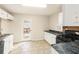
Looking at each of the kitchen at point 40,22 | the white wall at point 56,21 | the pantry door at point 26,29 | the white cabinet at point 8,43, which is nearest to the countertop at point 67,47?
the kitchen at point 40,22

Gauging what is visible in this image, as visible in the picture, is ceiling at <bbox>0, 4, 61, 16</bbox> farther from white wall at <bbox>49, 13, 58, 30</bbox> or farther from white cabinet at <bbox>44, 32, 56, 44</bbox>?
white cabinet at <bbox>44, 32, 56, 44</bbox>

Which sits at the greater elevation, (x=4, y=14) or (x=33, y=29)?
(x=4, y=14)

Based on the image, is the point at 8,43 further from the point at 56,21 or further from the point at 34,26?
the point at 56,21

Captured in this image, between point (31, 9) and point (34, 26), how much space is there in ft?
0.87

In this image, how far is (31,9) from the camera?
144 centimetres

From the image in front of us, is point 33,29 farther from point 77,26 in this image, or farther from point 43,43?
point 77,26

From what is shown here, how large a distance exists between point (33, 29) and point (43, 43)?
0.27 m

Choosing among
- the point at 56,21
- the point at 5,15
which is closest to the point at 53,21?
the point at 56,21

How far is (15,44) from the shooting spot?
1.49 m

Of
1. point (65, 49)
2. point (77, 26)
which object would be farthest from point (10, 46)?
point (77, 26)

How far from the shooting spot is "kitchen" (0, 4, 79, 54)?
1438 mm

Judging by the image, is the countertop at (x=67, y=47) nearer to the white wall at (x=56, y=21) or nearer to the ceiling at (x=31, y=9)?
the white wall at (x=56, y=21)

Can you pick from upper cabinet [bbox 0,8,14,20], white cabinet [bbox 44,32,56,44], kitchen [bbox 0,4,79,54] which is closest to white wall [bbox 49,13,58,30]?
kitchen [bbox 0,4,79,54]

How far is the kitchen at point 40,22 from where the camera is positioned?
144 centimetres
